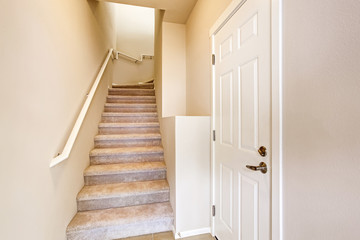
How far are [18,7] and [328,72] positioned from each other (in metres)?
1.57

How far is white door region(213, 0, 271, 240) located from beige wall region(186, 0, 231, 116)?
20cm

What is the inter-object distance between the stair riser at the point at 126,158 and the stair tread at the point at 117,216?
2.21 feet

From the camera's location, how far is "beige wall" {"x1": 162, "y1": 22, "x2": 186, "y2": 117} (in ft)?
8.17

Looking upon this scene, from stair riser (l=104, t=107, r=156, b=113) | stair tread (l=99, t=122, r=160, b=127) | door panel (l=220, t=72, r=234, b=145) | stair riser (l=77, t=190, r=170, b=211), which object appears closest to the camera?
door panel (l=220, t=72, r=234, b=145)

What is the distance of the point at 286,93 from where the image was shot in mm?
783

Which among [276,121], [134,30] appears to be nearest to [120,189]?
[276,121]

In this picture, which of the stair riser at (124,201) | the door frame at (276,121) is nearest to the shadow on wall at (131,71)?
the stair riser at (124,201)

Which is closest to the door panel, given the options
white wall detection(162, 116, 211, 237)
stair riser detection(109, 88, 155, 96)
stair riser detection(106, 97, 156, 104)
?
white wall detection(162, 116, 211, 237)

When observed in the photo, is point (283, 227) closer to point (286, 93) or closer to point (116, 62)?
point (286, 93)

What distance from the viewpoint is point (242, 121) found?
46.0 inches

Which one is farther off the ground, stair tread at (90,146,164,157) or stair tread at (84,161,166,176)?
stair tread at (90,146,164,157)

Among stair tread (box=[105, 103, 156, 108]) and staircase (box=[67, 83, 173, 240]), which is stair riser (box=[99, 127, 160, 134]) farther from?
stair tread (box=[105, 103, 156, 108])

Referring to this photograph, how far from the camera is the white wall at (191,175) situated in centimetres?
163

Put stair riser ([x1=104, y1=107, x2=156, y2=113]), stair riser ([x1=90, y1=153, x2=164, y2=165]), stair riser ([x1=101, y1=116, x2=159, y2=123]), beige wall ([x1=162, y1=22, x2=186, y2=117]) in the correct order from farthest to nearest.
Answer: stair riser ([x1=104, y1=107, x2=156, y2=113]) → stair riser ([x1=101, y1=116, x2=159, y2=123]) → beige wall ([x1=162, y1=22, x2=186, y2=117]) → stair riser ([x1=90, y1=153, x2=164, y2=165])
